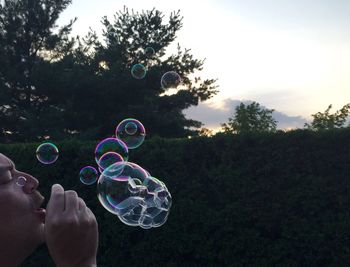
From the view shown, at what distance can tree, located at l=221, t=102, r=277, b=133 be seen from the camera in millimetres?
19797

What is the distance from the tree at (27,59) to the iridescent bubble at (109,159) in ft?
50.7

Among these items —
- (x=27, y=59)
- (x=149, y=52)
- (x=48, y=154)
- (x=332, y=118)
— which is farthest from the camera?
(x=27, y=59)

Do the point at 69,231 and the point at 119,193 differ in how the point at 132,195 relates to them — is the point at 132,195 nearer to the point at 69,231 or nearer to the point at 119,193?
the point at 119,193

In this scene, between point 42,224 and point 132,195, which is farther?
point 132,195

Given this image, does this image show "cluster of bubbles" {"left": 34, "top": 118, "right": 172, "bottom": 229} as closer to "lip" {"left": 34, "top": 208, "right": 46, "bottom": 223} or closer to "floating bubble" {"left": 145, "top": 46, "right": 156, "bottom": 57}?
"lip" {"left": 34, "top": 208, "right": 46, "bottom": 223}

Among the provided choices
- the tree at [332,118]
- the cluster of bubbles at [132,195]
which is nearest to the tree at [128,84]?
the tree at [332,118]

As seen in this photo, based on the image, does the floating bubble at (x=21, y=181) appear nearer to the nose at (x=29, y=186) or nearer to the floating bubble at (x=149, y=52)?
the nose at (x=29, y=186)

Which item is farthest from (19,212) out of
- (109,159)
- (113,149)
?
(113,149)

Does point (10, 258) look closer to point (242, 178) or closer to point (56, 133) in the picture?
point (242, 178)

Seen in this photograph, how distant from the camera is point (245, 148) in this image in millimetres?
8016

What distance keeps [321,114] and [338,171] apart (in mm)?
11478

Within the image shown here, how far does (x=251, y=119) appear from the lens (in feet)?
65.8

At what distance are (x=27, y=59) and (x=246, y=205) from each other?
718 inches

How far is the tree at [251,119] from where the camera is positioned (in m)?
19.8
